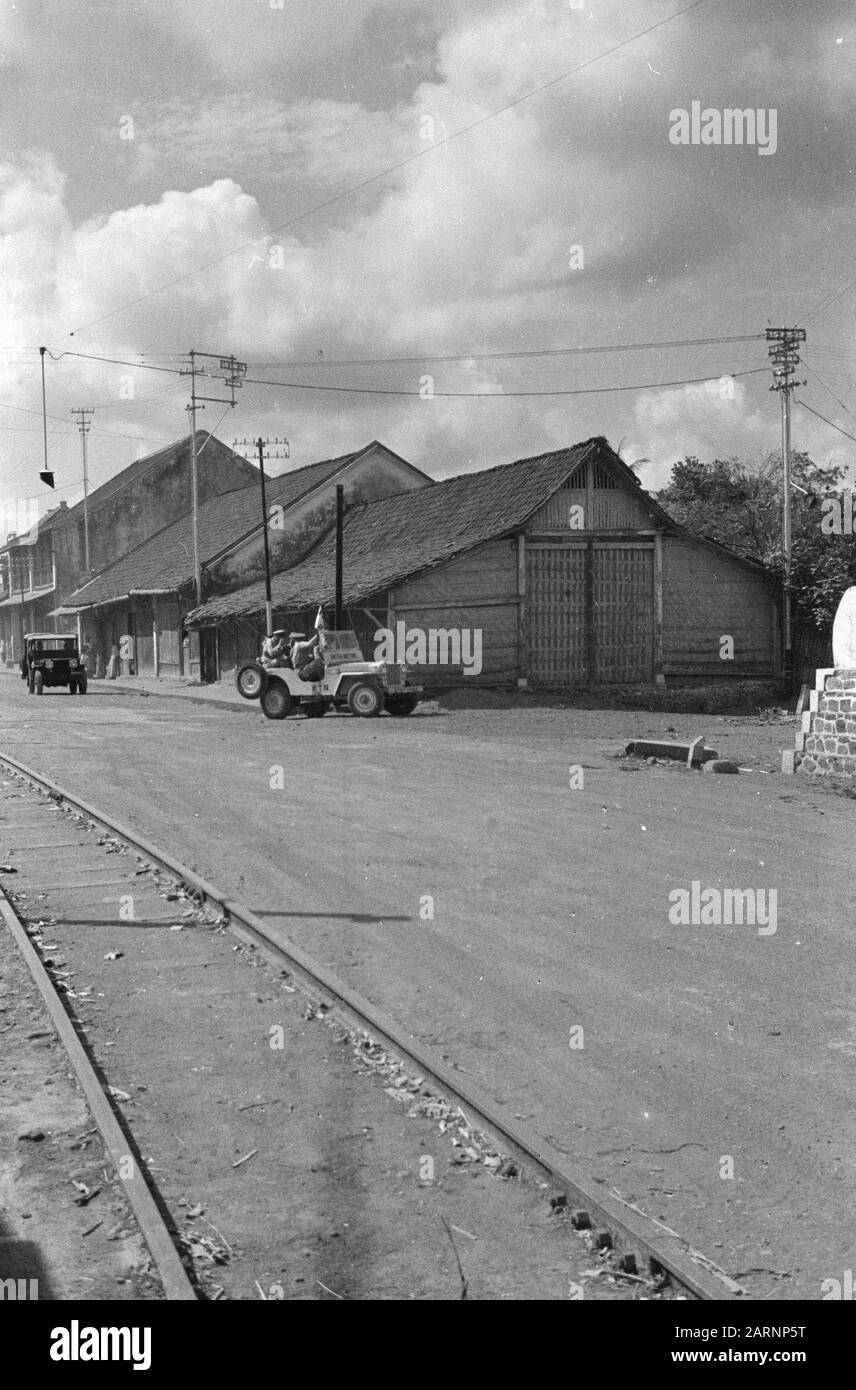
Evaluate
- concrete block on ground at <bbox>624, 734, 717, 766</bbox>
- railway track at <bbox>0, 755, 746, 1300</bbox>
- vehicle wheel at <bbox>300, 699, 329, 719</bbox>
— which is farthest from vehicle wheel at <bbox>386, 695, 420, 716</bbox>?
railway track at <bbox>0, 755, 746, 1300</bbox>

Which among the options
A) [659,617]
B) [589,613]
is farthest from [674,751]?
[659,617]

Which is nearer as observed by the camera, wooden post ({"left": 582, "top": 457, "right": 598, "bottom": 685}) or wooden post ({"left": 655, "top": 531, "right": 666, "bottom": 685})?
wooden post ({"left": 582, "top": 457, "right": 598, "bottom": 685})

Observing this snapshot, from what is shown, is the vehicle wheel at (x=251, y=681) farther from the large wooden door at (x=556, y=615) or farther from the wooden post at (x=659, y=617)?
the wooden post at (x=659, y=617)

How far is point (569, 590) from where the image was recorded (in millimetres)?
32594

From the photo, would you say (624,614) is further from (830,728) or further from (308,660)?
(830,728)

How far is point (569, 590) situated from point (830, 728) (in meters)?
17.1

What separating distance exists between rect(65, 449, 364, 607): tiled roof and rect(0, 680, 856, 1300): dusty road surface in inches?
1159

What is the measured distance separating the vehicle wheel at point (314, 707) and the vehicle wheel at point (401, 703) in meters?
1.38

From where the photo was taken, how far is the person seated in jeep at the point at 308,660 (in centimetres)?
2667

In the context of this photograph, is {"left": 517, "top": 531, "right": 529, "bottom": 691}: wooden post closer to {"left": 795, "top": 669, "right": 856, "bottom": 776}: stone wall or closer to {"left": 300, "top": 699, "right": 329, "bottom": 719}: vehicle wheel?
{"left": 300, "top": 699, "right": 329, "bottom": 719}: vehicle wheel

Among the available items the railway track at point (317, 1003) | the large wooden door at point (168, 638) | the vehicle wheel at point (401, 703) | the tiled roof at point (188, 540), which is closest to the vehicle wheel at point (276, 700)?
the vehicle wheel at point (401, 703)

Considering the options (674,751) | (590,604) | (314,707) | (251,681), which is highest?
(590,604)

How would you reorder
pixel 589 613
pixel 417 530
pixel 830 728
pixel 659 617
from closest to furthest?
pixel 830 728 < pixel 589 613 < pixel 659 617 < pixel 417 530

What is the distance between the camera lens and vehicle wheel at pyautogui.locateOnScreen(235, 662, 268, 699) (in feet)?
91.4
